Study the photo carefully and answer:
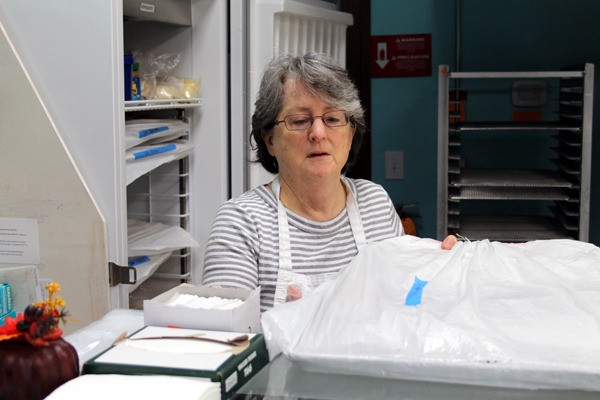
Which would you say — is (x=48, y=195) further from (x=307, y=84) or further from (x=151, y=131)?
(x=307, y=84)

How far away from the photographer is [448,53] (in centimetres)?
330

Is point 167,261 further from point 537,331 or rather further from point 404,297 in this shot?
point 537,331

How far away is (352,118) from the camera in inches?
75.3

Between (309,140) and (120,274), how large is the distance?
1.79 feet

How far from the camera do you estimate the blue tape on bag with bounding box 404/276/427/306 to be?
0.97 metres

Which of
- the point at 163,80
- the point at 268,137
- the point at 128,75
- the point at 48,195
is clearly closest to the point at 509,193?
the point at 268,137

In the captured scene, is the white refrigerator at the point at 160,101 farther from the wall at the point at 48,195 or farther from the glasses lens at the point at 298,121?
the glasses lens at the point at 298,121

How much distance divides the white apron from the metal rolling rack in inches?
28.6

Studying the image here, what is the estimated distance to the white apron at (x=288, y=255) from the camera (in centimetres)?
180

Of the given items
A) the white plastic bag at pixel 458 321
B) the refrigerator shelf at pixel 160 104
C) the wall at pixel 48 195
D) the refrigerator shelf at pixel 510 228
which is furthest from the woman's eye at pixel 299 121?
the refrigerator shelf at pixel 510 228

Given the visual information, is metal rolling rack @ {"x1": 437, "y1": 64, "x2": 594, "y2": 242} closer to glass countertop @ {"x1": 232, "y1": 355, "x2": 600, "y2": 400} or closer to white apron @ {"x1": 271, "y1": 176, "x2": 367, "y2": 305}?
white apron @ {"x1": 271, "y1": 176, "x2": 367, "y2": 305}

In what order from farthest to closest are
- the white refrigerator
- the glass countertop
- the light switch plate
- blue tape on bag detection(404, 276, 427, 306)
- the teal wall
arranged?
the light switch plate
the teal wall
the white refrigerator
blue tape on bag detection(404, 276, 427, 306)
the glass countertop

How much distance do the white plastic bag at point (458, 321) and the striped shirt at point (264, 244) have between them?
69 cm

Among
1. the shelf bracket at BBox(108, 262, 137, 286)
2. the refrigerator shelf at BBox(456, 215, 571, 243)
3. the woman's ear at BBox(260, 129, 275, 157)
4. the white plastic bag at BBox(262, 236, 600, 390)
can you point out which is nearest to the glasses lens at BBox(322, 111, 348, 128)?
the woman's ear at BBox(260, 129, 275, 157)
